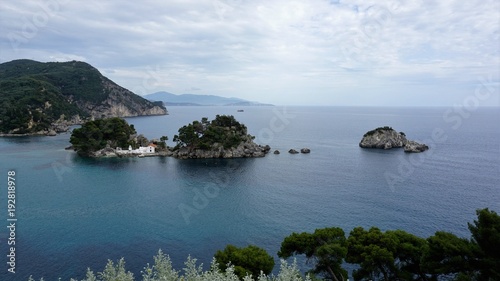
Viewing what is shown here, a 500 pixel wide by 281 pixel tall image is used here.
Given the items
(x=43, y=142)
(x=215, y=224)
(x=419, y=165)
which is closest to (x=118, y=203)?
(x=215, y=224)

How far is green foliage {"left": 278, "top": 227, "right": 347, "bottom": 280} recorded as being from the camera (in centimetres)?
2242

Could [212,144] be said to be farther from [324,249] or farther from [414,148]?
[324,249]

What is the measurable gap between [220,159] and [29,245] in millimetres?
49769

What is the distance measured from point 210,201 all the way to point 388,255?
30.4 m

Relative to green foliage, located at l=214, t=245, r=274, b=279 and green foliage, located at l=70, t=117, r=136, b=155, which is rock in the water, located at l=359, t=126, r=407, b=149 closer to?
green foliage, located at l=70, t=117, r=136, b=155

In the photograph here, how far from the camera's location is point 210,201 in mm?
48125

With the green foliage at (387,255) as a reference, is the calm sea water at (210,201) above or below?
below

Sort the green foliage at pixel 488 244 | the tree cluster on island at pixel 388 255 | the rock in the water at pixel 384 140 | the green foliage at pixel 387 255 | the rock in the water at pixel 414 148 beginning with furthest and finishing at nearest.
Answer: the rock in the water at pixel 384 140 → the rock in the water at pixel 414 148 → the green foliage at pixel 387 255 → the tree cluster on island at pixel 388 255 → the green foliage at pixel 488 244

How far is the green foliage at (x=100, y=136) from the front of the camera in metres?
82.4

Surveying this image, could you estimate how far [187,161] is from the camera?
77438 mm

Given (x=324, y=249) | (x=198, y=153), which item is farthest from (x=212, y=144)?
(x=324, y=249)

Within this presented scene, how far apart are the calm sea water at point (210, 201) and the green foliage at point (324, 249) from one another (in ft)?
25.2

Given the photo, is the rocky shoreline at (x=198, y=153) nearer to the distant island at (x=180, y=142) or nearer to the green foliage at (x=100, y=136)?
the distant island at (x=180, y=142)

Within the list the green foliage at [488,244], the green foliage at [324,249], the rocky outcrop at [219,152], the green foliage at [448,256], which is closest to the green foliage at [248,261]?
the green foliage at [324,249]
